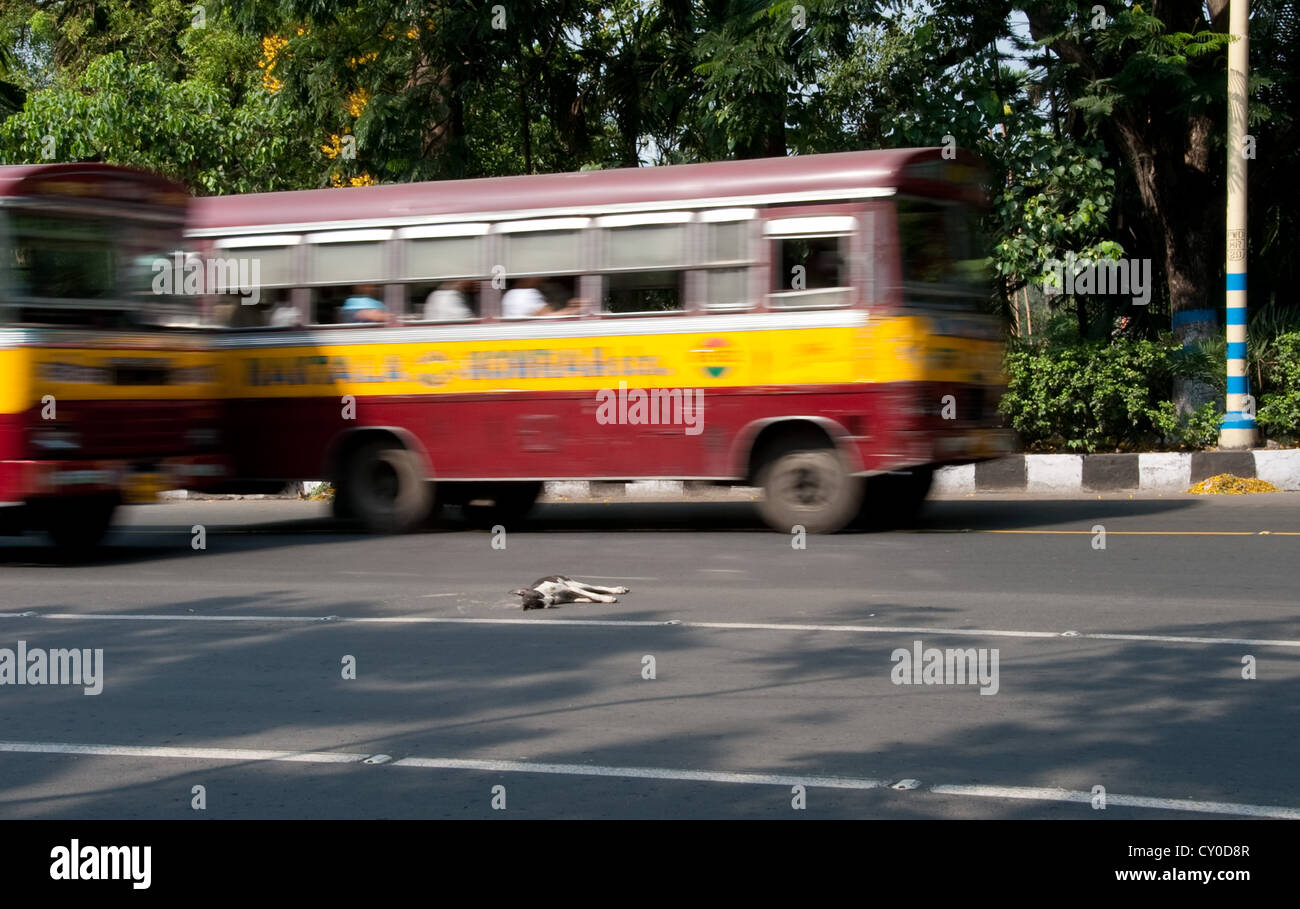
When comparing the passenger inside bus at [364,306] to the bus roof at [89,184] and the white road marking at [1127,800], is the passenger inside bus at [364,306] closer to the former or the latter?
the bus roof at [89,184]

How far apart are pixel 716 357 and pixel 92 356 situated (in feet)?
15.4

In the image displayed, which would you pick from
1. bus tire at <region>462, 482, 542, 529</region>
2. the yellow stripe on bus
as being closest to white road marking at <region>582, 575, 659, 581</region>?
the yellow stripe on bus

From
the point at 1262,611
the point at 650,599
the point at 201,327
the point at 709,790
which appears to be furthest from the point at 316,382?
the point at 709,790

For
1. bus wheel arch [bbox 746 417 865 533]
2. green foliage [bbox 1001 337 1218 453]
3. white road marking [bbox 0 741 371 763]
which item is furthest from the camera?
green foliage [bbox 1001 337 1218 453]

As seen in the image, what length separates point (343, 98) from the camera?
21.9m

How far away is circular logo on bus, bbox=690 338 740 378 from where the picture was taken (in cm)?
1234

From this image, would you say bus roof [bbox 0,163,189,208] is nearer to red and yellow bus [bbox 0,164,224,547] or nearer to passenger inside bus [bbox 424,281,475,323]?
red and yellow bus [bbox 0,164,224,547]

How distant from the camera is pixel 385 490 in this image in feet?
45.0

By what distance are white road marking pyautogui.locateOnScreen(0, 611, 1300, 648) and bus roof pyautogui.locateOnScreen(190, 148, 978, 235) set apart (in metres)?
4.75

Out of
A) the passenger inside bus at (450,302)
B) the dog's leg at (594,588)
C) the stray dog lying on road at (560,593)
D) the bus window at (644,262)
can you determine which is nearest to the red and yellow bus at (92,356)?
the passenger inside bus at (450,302)

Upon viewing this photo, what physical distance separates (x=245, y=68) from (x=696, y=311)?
783 inches

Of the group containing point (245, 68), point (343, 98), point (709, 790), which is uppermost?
point (245, 68)

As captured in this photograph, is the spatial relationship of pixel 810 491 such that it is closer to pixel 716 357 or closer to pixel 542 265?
pixel 716 357

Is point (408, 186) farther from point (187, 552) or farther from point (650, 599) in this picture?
point (650, 599)
